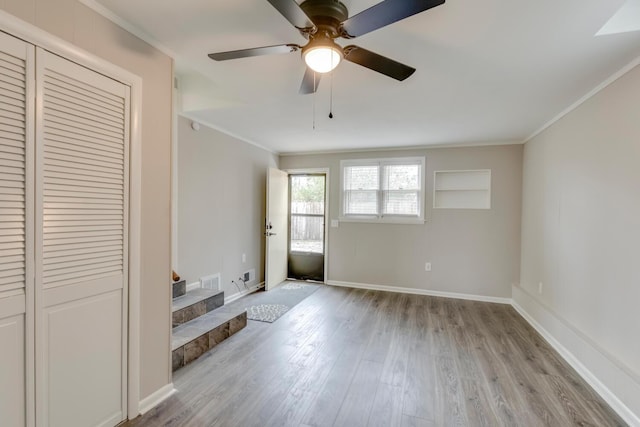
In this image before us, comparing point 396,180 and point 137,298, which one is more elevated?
point 396,180

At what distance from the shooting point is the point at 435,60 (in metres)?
2.01

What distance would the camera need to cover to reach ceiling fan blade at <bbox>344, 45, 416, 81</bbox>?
1.51m

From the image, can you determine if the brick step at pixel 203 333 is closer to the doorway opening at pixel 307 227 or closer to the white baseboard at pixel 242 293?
the white baseboard at pixel 242 293

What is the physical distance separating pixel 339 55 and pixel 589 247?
8.49 ft

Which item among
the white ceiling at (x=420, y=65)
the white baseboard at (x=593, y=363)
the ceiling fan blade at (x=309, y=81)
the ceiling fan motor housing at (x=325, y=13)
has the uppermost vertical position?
the white ceiling at (x=420, y=65)

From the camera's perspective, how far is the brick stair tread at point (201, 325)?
8.42ft

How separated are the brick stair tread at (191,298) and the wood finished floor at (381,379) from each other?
55cm

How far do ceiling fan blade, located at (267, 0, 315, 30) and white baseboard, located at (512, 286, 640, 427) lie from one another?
9.31ft

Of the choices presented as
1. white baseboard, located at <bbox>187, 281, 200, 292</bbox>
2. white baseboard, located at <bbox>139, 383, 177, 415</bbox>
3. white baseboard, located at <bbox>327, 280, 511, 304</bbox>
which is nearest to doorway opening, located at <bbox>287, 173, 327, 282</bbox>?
white baseboard, located at <bbox>327, 280, 511, 304</bbox>

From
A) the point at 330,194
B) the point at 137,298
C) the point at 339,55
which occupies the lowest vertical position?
the point at 137,298

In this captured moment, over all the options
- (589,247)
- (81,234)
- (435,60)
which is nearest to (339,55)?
(435,60)

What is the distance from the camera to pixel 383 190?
4918 millimetres

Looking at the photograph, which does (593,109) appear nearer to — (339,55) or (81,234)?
(339,55)

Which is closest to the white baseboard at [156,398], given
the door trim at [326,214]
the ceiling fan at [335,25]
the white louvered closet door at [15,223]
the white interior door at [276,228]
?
the white louvered closet door at [15,223]
